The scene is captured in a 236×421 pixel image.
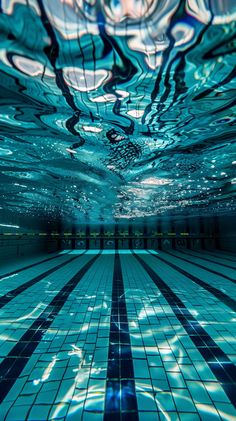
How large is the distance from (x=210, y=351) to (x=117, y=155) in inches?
158

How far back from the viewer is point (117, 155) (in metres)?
4.72

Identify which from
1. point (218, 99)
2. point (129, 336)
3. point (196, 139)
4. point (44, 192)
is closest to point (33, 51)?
point (218, 99)

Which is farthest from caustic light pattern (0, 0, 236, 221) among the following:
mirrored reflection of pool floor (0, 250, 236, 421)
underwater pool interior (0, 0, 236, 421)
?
mirrored reflection of pool floor (0, 250, 236, 421)

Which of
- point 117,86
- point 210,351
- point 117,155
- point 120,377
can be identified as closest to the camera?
point 120,377

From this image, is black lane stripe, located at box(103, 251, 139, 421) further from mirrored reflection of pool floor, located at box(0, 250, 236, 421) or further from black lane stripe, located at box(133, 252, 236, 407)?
black lane stripe, located at box(133, 252, 236, 407)

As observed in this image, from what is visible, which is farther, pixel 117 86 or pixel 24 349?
pixel 24 349

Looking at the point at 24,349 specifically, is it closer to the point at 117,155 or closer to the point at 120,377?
the point at 120,377

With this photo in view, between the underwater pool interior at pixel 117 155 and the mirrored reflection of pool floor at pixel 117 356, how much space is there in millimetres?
17

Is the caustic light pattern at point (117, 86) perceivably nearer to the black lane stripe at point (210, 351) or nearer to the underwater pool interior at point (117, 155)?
the underwater pool interior at point (117, 155)

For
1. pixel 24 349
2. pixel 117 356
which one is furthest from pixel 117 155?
pixel 24 349

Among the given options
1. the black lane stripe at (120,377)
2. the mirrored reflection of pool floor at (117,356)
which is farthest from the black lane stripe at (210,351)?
the black lane stripe at (120,377)

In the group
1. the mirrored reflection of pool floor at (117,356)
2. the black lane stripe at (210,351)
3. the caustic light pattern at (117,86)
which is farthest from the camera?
the black lane stripe at (210,351)

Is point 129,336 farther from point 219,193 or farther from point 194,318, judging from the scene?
point 219,193

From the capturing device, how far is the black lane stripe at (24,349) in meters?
2.22
